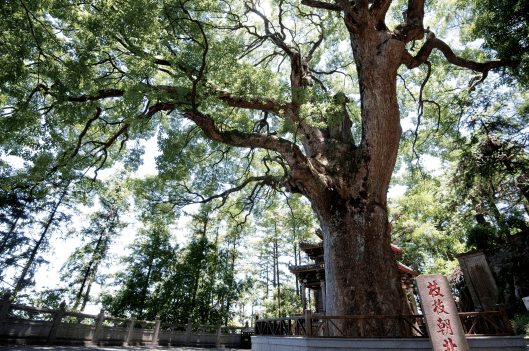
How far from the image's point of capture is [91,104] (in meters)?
6.25

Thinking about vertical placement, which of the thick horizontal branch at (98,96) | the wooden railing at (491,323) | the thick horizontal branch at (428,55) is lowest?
the wooden railing at (491,323)

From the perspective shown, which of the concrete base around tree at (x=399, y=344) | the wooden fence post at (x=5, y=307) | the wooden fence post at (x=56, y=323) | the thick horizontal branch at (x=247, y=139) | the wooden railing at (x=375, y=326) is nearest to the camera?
the concrete base around tree at (x=399, y=344)

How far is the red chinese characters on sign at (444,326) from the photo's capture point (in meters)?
3.32

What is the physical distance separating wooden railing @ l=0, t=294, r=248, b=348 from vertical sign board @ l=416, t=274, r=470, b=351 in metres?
9.79

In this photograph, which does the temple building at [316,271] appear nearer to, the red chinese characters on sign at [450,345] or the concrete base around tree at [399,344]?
the concrete base around tree at [399,344]

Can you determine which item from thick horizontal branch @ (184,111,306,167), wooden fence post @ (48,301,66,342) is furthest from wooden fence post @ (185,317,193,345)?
thick horizontal branch @ (184,111,306,167)

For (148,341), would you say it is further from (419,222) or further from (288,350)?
(419,222)

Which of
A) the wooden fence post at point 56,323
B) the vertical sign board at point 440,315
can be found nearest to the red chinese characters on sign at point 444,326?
the vertical sign board at point 440,315

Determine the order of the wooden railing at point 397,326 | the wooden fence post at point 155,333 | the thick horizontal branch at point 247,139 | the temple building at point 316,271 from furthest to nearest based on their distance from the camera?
the wooden fence post at point 155,333 → the temple building at point 316,271 → the thick horizontal branch at point 247,139 → the wooden railing at point 397,326

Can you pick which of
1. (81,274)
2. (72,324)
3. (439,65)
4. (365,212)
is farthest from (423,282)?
(81,274)

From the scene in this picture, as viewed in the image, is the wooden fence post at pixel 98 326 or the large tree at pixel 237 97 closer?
the large tree at pixel 237 97

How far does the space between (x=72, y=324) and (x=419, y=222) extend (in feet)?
53.2

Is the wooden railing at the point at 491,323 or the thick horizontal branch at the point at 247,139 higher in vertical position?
the thick horizontal branch at the point at 247,139

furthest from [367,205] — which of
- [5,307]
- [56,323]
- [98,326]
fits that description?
[98,326]
